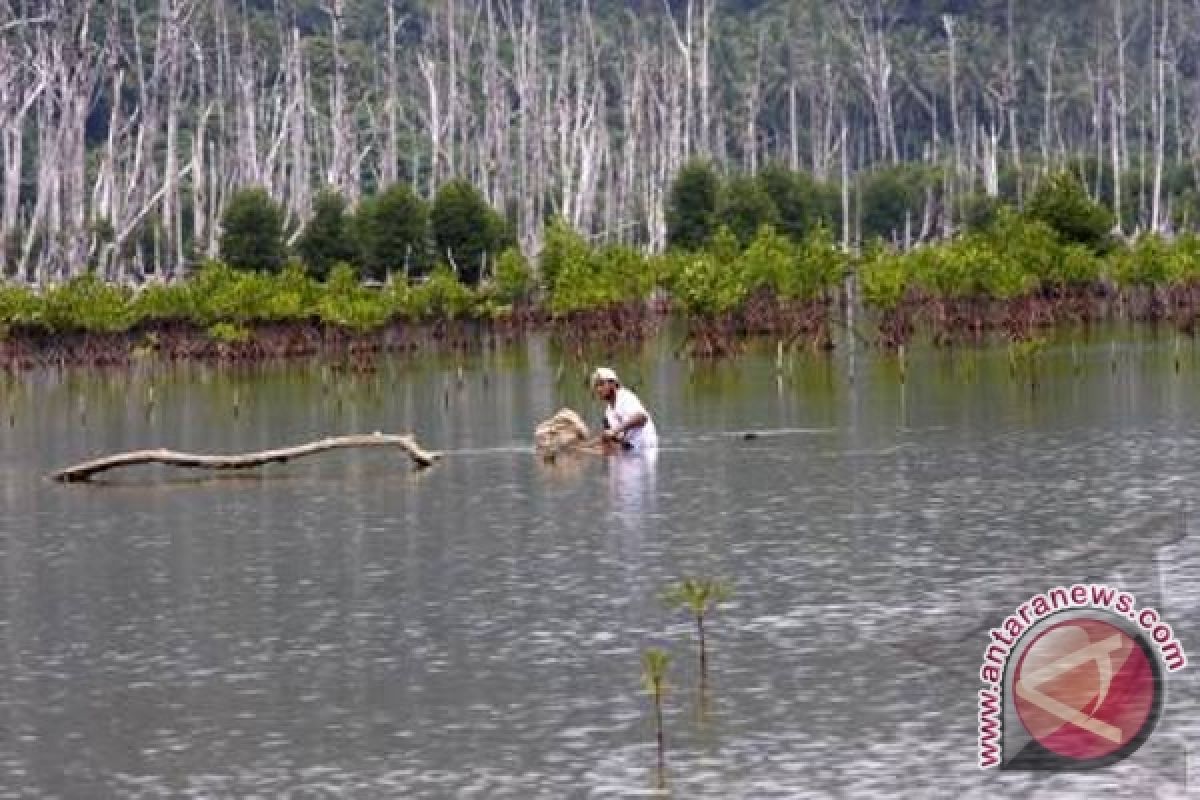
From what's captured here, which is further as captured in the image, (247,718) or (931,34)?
(931,34)

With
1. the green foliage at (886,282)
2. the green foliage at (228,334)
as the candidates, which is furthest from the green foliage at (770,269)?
the green foliage at (228,334)

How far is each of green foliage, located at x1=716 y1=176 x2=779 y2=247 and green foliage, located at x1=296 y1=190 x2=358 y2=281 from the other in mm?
11022

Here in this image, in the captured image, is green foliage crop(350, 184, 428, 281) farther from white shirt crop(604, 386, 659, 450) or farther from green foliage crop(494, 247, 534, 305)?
white shirt crop(604, 386, 659, 450)

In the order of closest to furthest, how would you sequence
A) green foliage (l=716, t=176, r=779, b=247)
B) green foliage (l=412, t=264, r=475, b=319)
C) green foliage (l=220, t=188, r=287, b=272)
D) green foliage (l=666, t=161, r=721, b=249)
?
green foliage (l=412, t=264, r=475, b=319), green foliage (l=220, t=188, r=287, b=272), green foliage (l=716, t=176, r=779, b=247), green foliage (l=666, t=161, r=721, b=249)

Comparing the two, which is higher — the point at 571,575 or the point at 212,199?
the point at 212,199

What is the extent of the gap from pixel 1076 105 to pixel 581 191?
3783cm

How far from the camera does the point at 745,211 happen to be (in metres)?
72.3

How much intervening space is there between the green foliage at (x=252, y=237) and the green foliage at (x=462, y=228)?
426cm

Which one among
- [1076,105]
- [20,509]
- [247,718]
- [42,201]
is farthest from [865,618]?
[1076,105]

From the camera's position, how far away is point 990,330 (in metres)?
54.2

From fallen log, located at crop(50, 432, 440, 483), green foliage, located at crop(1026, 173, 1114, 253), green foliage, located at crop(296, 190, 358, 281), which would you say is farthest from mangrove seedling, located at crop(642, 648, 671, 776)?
green foliage, located at crop(296, 190, 358, 281)

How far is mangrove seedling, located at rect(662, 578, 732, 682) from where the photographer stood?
50.2ft

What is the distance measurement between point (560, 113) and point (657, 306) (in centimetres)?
2986

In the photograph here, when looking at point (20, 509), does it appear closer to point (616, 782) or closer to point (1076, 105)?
point (616, 782)
